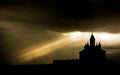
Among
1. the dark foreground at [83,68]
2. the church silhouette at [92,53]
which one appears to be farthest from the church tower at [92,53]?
the dark foreground at [83,68]

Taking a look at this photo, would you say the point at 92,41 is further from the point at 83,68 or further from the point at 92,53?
the point at 83,68

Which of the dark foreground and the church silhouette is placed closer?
the dark foreground

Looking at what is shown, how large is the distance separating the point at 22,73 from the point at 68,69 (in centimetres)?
1509

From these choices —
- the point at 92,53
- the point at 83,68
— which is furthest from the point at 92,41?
the point at 83,68

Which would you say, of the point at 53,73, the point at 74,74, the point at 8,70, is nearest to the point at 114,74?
the point at 74,74

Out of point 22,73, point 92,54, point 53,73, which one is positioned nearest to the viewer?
point 53,73

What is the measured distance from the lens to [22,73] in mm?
77812

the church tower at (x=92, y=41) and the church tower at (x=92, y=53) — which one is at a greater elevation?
the church tower at (x=92, y=41)

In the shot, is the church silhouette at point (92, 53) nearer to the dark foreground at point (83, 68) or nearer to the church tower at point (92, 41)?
the church tower at point (92, 41)

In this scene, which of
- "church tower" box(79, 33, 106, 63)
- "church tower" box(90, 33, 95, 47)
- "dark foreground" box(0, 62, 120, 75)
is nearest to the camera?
"dark foreground" box(0, 62, 120, 75)

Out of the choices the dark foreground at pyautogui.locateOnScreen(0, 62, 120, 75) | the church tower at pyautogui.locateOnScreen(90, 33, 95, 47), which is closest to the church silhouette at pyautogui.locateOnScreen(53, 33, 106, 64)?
the church tower at pyautogui.locateOnScreen(90, 33, 95, 47)

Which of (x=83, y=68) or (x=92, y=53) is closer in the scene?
(x=83, y=68)

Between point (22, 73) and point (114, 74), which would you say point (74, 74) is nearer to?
point (114, 74)

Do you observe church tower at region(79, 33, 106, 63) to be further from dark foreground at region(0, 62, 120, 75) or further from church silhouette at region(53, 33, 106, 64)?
dark foreground at region(0, 62, 120, 75)
